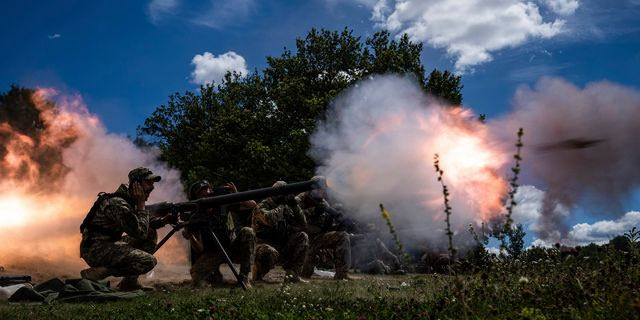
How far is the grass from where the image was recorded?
215 inches

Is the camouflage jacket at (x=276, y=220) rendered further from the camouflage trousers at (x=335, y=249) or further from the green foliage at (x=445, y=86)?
the green foliage at (x=445, y=86)

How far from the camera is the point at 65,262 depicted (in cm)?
1878

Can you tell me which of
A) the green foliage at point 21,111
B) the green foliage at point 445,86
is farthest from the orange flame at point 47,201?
the green foliage at point 445,86

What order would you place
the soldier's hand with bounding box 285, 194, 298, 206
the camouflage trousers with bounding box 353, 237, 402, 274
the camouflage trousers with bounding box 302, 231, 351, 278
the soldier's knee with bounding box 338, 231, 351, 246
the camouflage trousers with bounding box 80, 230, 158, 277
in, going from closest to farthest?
the camouflage trousers with bounding box 80, 230, 158, 277
the soldier's hand with bounding box 285, 194, 298, 206
the camouflage trousers with bounding box 302, 231, 351, 278
the soldier's knee with bounding box 338, 231, 351, 246
the camouflage trousers with bounding box 353, 237, 402, 274

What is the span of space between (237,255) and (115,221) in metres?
2.49

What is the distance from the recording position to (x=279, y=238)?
473 inches

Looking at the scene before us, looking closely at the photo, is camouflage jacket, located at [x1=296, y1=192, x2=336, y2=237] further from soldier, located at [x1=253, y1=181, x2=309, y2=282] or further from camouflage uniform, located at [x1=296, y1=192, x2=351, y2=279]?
soldier, located at [x1=253, y1=181, x2=309, y2=282]

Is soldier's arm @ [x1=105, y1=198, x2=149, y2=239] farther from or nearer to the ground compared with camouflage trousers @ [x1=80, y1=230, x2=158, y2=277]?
farther from the ground

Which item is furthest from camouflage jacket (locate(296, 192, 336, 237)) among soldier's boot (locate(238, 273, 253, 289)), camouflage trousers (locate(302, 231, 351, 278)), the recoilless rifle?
soldier's boot (locate(238, 273, 253, 289))

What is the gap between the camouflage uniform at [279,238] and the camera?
11492 mm

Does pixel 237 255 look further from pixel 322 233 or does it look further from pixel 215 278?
pixel 322 233

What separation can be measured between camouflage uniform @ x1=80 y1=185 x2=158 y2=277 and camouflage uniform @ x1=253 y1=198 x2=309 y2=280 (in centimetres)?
240

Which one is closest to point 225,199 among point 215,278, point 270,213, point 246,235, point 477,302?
point 246,235

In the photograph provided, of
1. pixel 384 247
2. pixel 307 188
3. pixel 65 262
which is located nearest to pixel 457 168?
pixel 307 188
